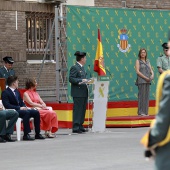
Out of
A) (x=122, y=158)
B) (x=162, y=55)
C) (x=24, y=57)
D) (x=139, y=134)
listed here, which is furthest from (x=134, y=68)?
(x=122, y=158)

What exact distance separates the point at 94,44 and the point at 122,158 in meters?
7.66

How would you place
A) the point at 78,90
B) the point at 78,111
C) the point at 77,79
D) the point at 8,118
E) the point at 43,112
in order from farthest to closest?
1. the point at 78,111
2. the point at 78,90
3. the point at 77,79
4. the point at 43,112
5. the point at 8,118

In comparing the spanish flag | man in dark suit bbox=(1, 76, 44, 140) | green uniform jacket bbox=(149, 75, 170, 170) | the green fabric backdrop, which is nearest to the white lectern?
the spanish flag

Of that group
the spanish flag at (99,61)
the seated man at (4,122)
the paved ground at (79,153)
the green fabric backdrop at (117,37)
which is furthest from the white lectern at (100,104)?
the seated man at (4,122)

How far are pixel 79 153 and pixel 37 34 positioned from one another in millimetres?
13343

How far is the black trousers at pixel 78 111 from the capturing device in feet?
58.6

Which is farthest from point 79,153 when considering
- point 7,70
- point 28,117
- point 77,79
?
point 7,70

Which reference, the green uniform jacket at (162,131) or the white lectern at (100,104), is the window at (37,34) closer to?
the white lectern at (100,104)

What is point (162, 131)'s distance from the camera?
17.5ft

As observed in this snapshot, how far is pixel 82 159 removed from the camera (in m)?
12.2

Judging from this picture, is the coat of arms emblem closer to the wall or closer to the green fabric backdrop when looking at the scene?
the green fabric backdrop

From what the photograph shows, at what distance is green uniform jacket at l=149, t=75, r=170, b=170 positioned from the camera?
17.5ft

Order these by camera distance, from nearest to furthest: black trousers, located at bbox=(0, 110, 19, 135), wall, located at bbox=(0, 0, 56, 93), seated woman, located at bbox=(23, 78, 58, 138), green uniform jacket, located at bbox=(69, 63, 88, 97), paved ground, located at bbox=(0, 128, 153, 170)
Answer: paved ground, located at bbox=(0, 128, 153, 170) → black trousers, located at bbox=(0, 110, 19, 135) → seated woman, located at bbox=(23, 78, 58, 138) → green uniform jacket, located at bbox=(69, 63, 88, 97) → wall, located at bbox=(0, 0, 56, 93)

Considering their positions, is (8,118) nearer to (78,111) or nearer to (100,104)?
(78,111)
